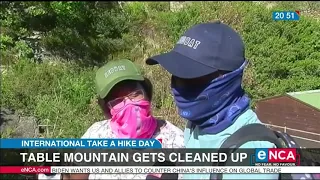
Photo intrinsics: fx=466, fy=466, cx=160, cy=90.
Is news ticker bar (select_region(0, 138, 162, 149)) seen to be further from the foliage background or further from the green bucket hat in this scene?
the foliage background

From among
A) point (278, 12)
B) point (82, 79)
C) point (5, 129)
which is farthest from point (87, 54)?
point (278, 12)

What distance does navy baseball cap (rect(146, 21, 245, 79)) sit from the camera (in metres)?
0.77

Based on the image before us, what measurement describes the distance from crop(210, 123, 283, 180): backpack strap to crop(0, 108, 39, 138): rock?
110cm

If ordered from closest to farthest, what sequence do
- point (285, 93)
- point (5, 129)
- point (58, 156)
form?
point (58, 156) < point (285, 93) < point (5, 129)

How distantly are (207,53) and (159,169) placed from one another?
0.36m

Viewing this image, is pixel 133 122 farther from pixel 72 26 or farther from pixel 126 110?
pixel 72 26

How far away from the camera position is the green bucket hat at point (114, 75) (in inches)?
41.1

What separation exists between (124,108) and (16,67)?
1510 millimetres

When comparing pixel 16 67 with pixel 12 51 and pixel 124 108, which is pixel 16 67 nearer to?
pixel 12 51

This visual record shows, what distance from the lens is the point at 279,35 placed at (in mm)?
1497

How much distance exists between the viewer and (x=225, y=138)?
0.75m

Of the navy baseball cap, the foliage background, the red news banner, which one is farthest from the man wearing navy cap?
the foliage background

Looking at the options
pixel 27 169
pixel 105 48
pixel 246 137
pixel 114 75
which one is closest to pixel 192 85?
pixel 246 137

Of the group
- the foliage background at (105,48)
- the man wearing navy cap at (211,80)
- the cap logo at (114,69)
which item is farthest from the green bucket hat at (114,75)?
the foliage background at (105,48)
